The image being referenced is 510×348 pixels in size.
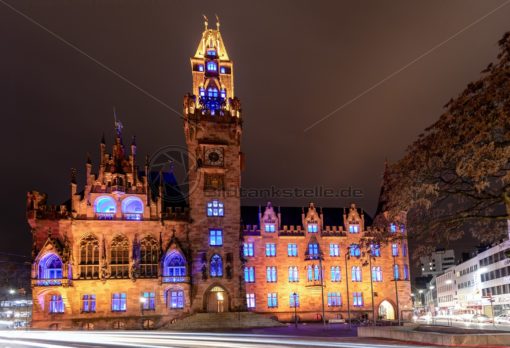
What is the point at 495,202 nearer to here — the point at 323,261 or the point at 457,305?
the point at 323,261

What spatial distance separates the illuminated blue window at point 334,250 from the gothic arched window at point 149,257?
24.1 m

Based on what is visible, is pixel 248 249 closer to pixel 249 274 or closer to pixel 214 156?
pixel 249 274

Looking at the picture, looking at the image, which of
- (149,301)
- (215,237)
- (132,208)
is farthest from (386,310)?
(132,208)

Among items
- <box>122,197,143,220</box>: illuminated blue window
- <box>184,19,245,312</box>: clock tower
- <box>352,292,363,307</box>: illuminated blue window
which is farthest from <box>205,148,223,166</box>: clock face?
<box>352,292,363,307</box>: illuminated blue window

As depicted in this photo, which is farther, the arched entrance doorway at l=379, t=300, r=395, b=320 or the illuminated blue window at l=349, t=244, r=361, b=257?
the arched entrance doorway at l=379, t=300, r=395, b=320

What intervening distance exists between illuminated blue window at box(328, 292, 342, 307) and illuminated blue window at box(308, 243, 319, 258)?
5640mm

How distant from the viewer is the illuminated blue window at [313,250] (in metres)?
69.4

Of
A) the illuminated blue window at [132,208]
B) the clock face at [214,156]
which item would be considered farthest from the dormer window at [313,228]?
the illuminated blue window at [132,208]

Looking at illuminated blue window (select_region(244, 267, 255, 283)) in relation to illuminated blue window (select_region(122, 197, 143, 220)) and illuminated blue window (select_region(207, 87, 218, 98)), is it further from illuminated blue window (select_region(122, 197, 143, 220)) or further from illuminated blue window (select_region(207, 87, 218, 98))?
illuminated blue window (select_region(207, 87, 218, 98))

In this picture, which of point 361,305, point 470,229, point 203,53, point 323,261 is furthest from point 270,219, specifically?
point 470,229

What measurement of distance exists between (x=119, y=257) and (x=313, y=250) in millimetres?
25266

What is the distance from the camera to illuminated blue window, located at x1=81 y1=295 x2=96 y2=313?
187 feet

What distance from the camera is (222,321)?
56.9 m

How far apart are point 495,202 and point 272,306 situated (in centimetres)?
4784
